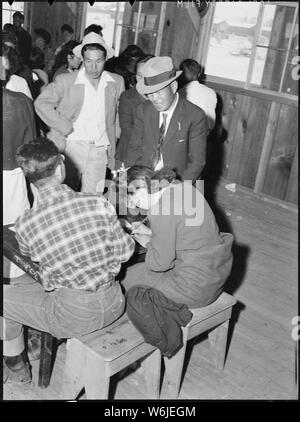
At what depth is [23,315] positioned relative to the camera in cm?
269

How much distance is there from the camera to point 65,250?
2.40m

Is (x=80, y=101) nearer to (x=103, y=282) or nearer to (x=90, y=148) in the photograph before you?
(x=90, y=148)

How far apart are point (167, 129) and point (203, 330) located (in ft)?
5.45

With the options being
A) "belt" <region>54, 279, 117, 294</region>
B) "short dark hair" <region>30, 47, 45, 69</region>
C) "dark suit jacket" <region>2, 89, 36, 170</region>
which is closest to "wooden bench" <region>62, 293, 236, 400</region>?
"belt" <region>54, 279, 117, 294</region>

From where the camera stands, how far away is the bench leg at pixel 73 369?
2.60m

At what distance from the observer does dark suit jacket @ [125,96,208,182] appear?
3867 millimetres

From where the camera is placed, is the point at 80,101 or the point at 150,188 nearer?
the point at 150,188

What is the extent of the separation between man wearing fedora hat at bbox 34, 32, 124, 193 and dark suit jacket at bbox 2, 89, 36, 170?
0.70 m

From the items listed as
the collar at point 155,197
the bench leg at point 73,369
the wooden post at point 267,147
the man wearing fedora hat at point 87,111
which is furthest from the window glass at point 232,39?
the bench leg at point 73,369

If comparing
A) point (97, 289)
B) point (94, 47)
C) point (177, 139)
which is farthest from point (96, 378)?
point (94, 47)

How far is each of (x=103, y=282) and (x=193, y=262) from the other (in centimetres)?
54

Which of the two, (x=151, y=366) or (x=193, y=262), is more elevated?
(x=193, y=262)
